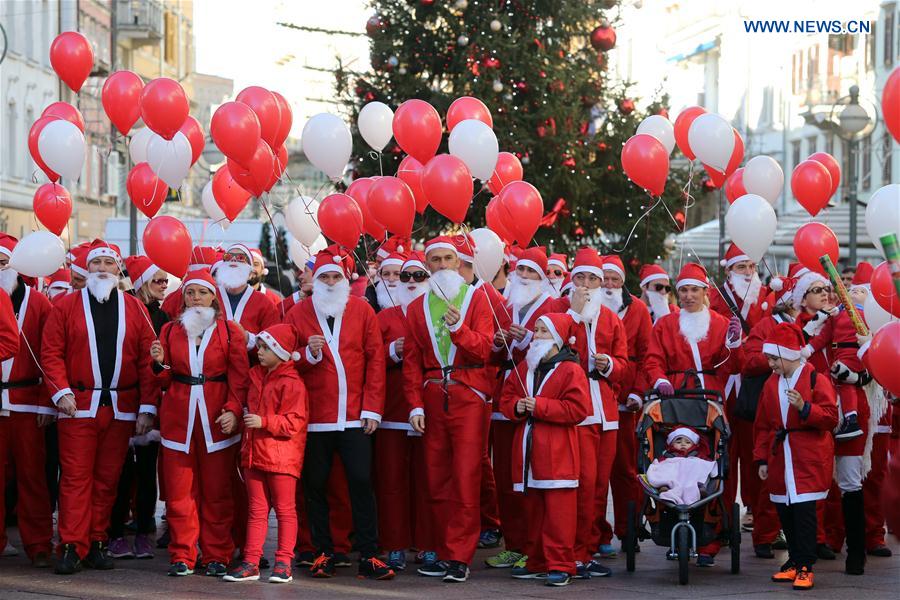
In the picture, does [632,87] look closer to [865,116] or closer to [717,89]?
[865,116]

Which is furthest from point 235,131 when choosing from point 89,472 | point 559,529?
point 559,529

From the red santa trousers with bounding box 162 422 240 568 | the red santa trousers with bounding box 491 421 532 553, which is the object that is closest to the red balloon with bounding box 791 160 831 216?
the red santa trousers with bounding box 491 421 532 553

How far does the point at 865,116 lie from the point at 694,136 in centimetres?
861

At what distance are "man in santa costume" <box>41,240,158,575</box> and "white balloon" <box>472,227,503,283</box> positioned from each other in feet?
8.17

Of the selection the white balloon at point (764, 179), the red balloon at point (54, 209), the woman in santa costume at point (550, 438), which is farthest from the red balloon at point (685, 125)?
the red balloon at point (54, 209)

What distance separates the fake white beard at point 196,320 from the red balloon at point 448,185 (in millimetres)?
1721

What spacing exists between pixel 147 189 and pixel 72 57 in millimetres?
1464

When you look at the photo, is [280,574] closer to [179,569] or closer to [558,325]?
[179,569]

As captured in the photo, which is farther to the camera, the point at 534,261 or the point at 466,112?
the point at 466,112

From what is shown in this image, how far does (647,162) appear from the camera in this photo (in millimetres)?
11922

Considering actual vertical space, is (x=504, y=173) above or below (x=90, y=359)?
A: above

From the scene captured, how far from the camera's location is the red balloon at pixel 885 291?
343 inches

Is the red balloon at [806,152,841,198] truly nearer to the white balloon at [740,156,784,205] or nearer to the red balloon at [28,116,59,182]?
the white balloon at [740,156,784,205]

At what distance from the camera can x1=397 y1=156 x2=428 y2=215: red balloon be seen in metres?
12.1
